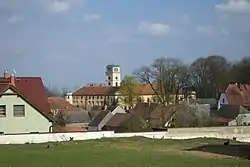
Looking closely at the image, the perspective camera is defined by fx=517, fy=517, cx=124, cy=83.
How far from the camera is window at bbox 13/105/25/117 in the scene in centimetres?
4244

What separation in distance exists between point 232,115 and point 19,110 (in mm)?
47005

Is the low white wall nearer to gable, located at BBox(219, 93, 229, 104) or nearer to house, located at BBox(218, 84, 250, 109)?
house, located at BBox(218, 84, 250, 109)

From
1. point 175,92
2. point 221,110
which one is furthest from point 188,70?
point 221,110

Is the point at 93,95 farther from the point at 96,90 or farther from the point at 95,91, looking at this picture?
the point at 96,90

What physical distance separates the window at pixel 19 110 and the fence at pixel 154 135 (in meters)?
3.47

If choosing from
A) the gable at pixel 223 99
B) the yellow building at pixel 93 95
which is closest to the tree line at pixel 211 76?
the gable at pixel 223 99

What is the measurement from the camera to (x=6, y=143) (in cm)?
3872

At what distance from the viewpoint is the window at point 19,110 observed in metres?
42.4

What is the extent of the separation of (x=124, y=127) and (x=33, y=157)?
Answer: 3595 centimetres

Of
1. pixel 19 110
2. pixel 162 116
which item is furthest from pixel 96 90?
pixel 19 110

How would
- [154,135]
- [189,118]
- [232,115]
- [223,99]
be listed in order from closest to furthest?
[154,135]
[189,118]
[232,115]
[223,99]

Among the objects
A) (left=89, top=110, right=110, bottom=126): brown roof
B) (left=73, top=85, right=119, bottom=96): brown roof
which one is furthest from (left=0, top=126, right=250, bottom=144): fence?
(left=73, top=85, right=119, bottom=96): brown roof

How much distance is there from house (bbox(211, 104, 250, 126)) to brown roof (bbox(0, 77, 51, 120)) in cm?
3413

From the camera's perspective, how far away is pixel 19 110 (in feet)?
140
